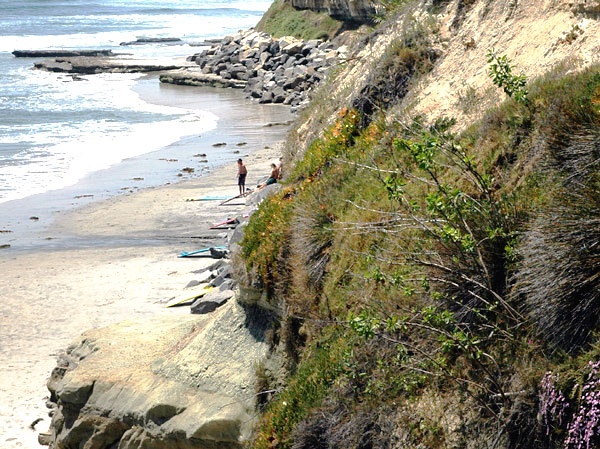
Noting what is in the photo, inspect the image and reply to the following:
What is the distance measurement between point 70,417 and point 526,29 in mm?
7128

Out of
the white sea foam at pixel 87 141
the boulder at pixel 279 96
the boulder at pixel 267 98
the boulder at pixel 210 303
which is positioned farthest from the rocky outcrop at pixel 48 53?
the boulder at pixel 210 303

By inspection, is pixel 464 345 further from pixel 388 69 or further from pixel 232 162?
pixel 232 162

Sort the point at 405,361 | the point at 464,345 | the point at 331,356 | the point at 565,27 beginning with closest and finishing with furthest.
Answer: the point at 464,345
the point at 405,361
the point at 331,356
the point at 565,27

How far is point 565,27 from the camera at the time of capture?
361 inches

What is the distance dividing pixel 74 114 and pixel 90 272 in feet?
89.7

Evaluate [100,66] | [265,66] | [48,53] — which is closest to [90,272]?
[265,66]

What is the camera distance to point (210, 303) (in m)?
14.2

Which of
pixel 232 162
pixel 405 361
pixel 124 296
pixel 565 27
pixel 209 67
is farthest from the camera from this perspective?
pixel 209 67

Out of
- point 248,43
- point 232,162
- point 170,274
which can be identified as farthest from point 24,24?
point 170,274

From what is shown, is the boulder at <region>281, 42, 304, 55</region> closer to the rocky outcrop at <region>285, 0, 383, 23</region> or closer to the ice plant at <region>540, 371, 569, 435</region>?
the rocky outcrop at <region>285, 0, 383, 23</region>

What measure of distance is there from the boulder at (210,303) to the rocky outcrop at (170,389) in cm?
332

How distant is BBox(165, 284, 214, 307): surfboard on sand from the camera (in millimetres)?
15883

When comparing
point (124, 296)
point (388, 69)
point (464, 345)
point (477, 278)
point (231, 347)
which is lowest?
point (124, 296)

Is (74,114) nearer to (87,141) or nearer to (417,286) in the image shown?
(87,141)
